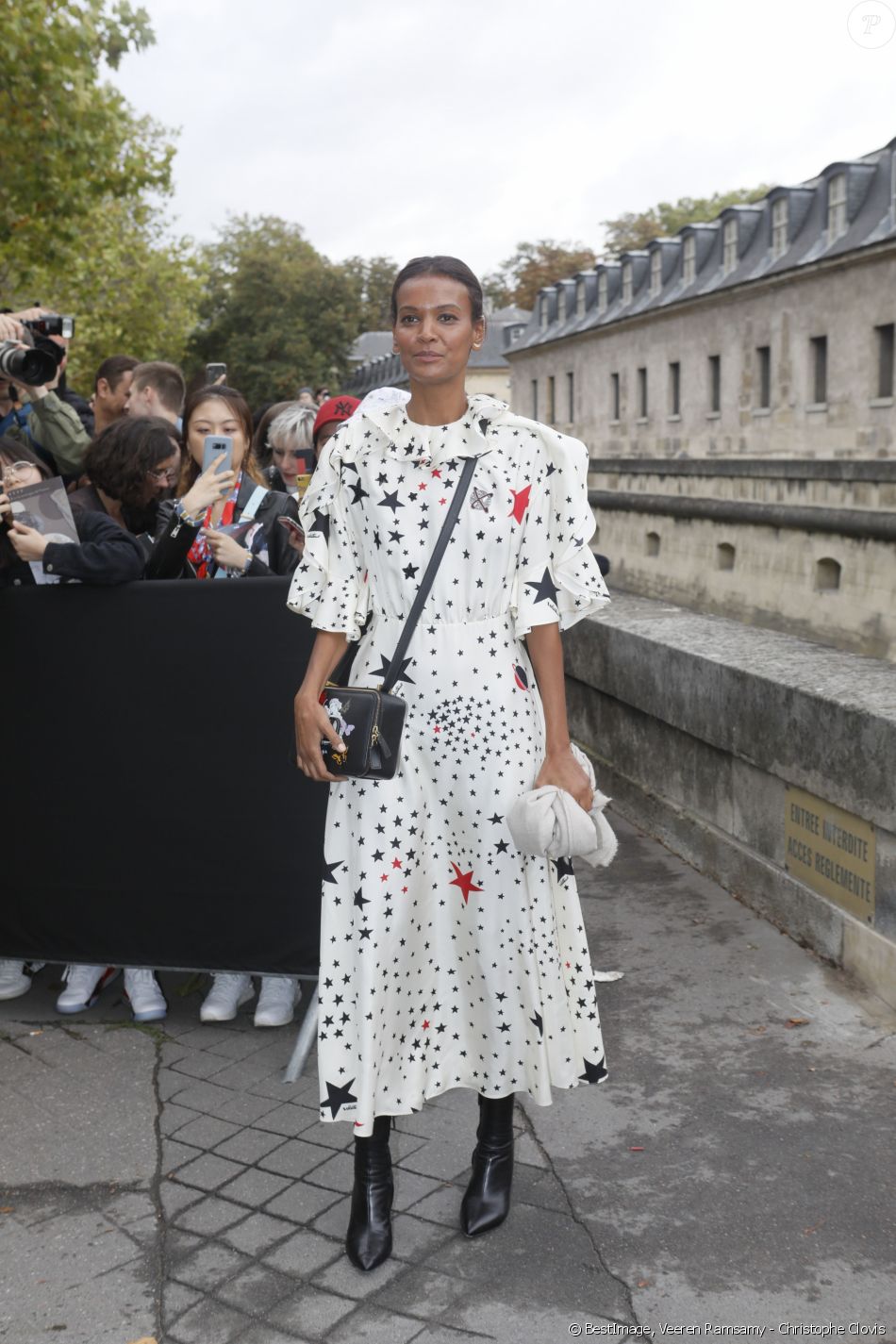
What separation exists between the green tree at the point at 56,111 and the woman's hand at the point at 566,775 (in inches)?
575

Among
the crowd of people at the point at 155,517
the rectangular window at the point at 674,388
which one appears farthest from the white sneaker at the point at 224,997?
the rectangular window at the point at 674,388

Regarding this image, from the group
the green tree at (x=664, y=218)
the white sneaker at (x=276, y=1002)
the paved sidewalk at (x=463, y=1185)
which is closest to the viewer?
the paved sidewalk at (x=463, y=1185)

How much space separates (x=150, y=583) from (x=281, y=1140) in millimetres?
1617

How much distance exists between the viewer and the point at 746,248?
1971 inches

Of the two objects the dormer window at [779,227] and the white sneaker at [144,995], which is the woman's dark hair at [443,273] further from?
the dormer window at [779,227]

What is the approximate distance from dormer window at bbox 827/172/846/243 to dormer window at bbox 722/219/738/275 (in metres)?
6.87

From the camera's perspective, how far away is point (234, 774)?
14.6 feet

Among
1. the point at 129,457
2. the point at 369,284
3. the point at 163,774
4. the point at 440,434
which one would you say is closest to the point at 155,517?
the point at 129,457

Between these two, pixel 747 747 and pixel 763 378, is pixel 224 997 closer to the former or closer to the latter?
pixel 747 747

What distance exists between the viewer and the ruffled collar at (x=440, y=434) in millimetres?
3215

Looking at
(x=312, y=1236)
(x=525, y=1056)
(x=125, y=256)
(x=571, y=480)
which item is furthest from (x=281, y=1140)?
(x=125, y=256)

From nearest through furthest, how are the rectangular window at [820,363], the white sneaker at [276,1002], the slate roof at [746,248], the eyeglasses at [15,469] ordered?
1. the white sneaker at [276,1002]
2. the eyeglasses at [15,469]
3. the slate roof at [746,248]
4. the rectangular window at [820,363]

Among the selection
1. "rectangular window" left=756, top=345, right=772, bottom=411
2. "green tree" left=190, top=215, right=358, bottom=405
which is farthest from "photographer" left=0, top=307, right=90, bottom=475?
"green tree" left=190, top=215, right=358, bottom=405

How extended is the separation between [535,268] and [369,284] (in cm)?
1298
